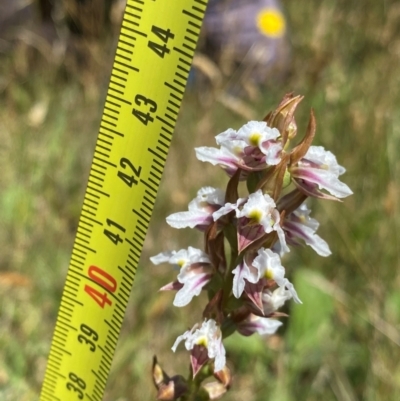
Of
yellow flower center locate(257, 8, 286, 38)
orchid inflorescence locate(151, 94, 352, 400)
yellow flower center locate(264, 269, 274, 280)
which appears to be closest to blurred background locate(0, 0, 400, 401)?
yellow flower center locate(257, 8, 286, 38)

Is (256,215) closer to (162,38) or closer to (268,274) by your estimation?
(268,274)

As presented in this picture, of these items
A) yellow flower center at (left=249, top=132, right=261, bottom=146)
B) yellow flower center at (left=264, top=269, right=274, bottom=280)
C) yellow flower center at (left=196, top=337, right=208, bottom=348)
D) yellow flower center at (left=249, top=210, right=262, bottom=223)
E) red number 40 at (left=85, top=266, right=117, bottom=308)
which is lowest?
yellow flower center at (left=196, top=337, right=208, bottom=348)

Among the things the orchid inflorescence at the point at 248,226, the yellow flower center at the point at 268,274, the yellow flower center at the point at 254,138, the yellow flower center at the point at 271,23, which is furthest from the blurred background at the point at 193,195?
the yellow flower center at the point at 254,138

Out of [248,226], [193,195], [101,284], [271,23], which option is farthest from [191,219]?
[271,23]

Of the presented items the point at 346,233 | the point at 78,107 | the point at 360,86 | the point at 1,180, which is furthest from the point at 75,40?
the point at 346,233

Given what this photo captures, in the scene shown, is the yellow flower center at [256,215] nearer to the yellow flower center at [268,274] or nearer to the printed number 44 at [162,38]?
the yellow flower center at [268,274]

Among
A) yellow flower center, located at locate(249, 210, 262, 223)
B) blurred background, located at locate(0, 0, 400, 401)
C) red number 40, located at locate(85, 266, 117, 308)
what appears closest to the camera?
yellow flower center, located at locate(249, 210, 262, 223)

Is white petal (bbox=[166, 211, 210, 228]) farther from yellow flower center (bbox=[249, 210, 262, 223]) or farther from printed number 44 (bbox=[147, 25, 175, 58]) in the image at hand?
printed number 44 (bbox=[147, 25, 175, 58])
